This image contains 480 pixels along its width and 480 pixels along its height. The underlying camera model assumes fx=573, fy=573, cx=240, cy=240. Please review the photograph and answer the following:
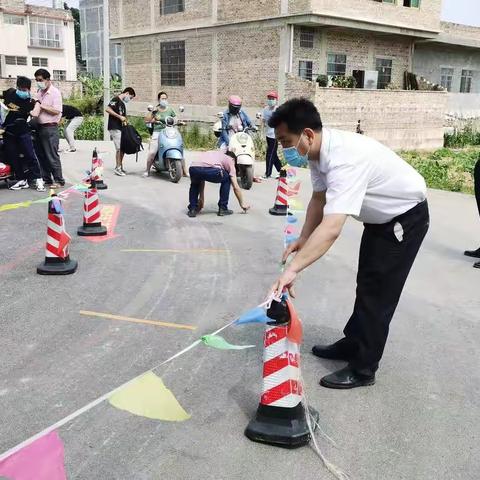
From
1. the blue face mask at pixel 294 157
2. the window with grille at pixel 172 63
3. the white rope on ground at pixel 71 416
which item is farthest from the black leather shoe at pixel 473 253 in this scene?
the window with grille at pixel 172 63

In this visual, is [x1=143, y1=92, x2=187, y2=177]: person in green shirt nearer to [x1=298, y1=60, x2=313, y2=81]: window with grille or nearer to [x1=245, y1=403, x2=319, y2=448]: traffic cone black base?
[x1=245, y1=403, x2=319, y2=448]: traffic cone black base

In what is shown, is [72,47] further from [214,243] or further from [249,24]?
[214,243]

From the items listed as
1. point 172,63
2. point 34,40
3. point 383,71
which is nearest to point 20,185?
point 172,63

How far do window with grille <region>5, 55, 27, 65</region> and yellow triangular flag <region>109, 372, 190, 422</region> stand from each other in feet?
187

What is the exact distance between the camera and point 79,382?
407 centimetres

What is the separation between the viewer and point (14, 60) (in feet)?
179

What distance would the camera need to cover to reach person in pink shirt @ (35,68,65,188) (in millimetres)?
10727

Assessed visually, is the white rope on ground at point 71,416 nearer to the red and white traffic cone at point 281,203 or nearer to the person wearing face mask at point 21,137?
the red and white traffic cone at point 281,203

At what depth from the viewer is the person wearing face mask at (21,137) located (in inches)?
415

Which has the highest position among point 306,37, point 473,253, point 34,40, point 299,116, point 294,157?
point 34,40

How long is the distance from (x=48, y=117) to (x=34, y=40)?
50.3 metres

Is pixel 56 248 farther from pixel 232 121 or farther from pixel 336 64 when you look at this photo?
pixel 336 64

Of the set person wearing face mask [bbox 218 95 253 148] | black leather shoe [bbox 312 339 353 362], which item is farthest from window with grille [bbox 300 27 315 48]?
black leather shoe [bbox 312 339 353 362]

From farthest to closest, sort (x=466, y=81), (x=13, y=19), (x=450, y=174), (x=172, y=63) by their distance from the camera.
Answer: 1. (x=13, y=19)
2. (x=466, y=81)
3. (x=172, y=63)
4. (x=450, y=174)
